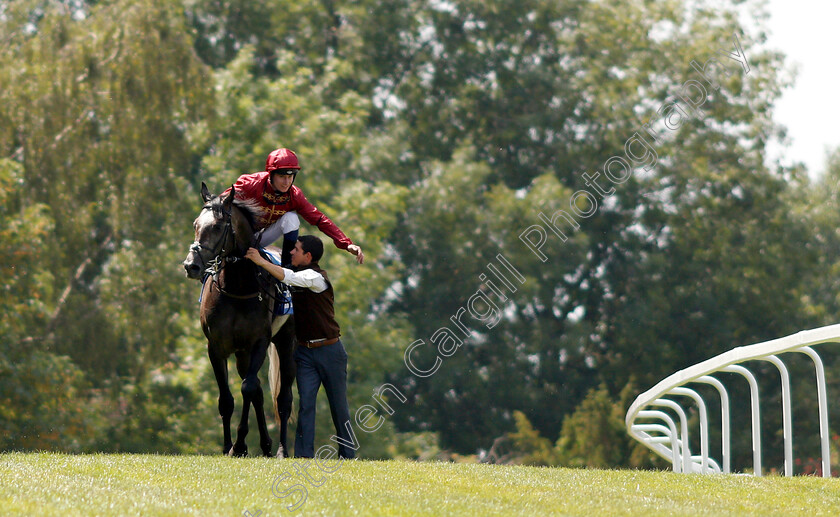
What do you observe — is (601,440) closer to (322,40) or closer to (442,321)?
(442,321)

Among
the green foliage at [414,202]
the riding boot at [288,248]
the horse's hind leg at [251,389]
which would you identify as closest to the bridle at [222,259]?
the riding boot at [288,248]

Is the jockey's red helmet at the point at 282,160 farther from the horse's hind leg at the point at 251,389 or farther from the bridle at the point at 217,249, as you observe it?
the horse's hind leg at the point at 251,389

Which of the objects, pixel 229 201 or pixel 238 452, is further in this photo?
pixel 238 452

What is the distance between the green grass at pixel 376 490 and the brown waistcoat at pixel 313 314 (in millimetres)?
1192

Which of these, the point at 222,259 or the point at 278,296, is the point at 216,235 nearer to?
the point at 222,259

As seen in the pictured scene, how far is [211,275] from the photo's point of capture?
9.42 meters

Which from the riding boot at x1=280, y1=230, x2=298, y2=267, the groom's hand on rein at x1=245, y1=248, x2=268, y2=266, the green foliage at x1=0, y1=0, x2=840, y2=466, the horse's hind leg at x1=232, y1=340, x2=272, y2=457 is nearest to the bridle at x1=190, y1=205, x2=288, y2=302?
the groom's hand on rein at x1=245, y1=248, x2=268, y2=266

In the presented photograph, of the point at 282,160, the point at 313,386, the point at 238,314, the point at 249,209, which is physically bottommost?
the point at 313,386

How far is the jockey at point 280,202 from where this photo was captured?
9.27 metres

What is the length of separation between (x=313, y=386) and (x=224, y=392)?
35.8 inches

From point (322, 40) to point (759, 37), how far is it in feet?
46.6

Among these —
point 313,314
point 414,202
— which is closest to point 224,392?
point 313,314

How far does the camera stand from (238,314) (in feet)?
31.1

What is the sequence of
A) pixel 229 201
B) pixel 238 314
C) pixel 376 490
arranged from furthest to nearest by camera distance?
pixel 238 314
pixel 229 201
pixel 376 490
